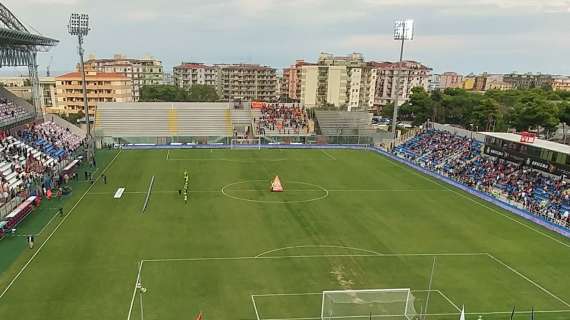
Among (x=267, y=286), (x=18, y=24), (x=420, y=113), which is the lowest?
(x=267, y=286)

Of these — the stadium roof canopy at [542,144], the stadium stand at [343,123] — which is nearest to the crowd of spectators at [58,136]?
the stadium stand at [343,123]

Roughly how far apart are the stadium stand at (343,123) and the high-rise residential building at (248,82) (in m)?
61.0

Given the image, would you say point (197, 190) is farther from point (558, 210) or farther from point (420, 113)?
point (420, 113)

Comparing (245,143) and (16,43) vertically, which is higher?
(16,43)

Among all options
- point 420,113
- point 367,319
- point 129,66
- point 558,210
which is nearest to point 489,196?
point 558,210

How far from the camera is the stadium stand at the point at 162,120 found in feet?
186

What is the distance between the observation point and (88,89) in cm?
8875

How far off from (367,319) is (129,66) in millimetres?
116577

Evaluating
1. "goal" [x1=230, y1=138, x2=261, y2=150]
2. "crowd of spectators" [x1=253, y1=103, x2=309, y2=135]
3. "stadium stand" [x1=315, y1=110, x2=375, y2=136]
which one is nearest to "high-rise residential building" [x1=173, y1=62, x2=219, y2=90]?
"crowd of spectators" [x1=253, y1=103, x2=309, y2=135]

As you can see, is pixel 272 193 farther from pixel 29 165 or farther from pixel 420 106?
pixel 420 106

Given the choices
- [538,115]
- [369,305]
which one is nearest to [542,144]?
[538,115]

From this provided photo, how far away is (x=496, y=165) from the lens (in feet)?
126

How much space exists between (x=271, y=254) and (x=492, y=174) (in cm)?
2443

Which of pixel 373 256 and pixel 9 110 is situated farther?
pixel 9 110
